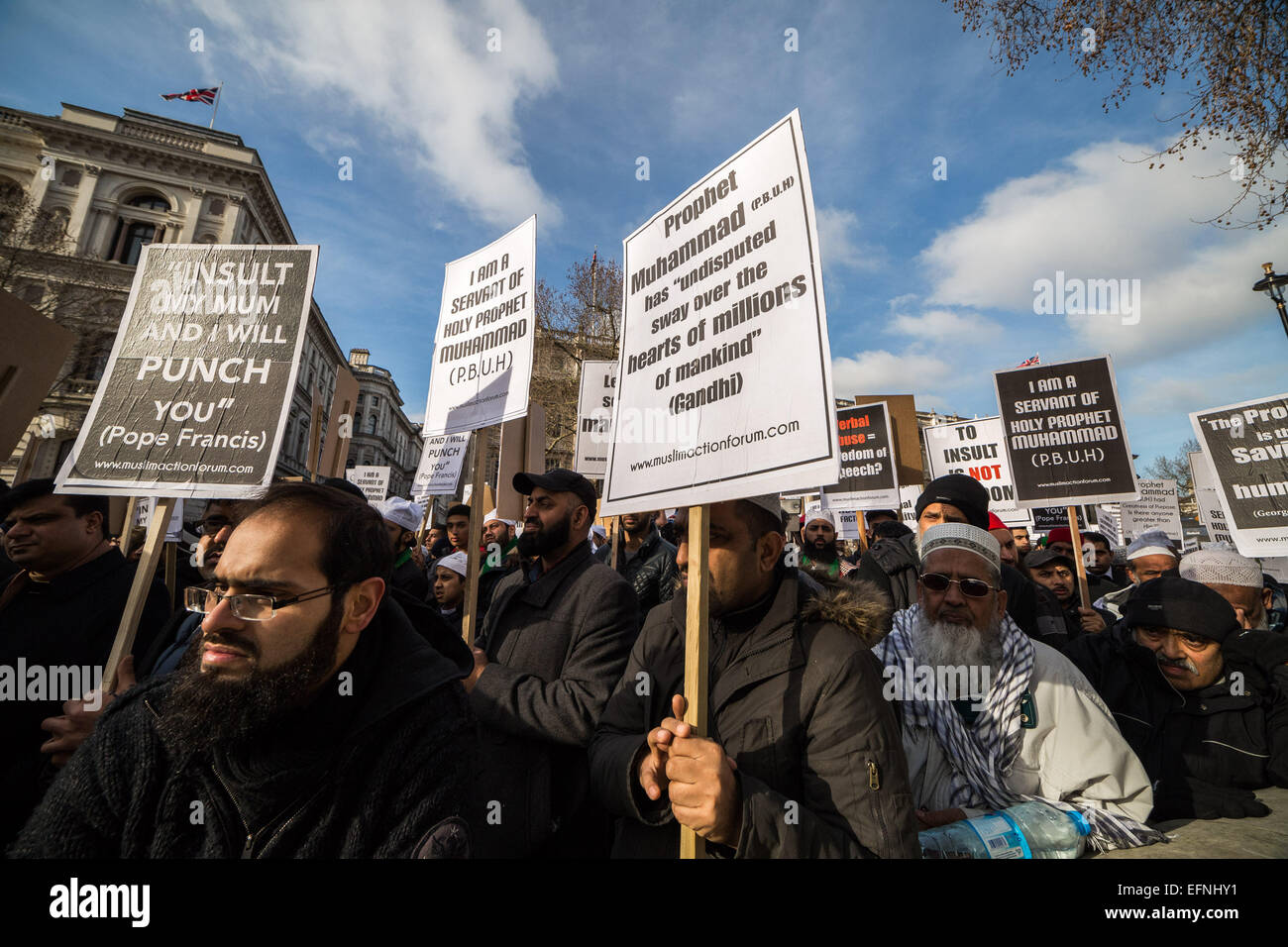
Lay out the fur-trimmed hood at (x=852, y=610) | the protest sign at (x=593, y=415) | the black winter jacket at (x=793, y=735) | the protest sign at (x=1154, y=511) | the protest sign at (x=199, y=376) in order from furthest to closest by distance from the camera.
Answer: the protest sign at (x=1154, y=511) → the protest sign at (x=593, y=415) → the protest sign at (x=199, y=376) → the fur-trimmed hood at (x=852, y=610) → the black winter jacket at (x=793, y=735)

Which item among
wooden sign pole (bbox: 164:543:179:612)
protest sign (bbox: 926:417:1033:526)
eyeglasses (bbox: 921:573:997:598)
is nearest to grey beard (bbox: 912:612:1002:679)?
eyeglasses (bbox: 921:573:997:598)

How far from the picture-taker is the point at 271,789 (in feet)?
4.46

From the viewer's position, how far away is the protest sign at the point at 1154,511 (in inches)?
343

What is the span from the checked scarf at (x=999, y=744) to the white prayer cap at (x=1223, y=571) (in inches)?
92.2

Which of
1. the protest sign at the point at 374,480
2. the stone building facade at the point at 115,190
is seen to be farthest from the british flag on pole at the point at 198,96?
the protest sign at the point at 374,480

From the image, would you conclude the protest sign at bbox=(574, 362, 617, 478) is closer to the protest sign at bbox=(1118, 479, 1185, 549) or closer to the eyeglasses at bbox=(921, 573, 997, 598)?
the eyeglasses at bbox=(921, 573, 997, 598)

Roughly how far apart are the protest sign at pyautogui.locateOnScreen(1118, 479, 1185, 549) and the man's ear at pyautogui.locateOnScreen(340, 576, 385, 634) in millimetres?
10437

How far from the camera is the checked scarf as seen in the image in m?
1.86

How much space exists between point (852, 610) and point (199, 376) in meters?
3.38

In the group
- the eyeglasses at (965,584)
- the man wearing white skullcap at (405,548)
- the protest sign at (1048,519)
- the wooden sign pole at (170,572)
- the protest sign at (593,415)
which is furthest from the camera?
the protest sign at (1048,519)

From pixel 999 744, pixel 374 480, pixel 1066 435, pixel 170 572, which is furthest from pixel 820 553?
pixel 374 480

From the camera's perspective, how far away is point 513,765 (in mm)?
2350

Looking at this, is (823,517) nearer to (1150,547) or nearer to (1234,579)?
(1150,547)

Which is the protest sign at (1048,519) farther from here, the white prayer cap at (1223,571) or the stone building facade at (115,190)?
the stone building facade at (115,190)
